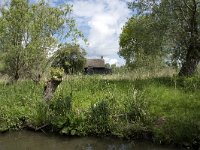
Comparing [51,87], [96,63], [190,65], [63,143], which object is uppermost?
[96,63]

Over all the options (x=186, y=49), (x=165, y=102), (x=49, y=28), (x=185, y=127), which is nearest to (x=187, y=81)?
(x=165, y=102)

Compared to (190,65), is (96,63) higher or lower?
higher

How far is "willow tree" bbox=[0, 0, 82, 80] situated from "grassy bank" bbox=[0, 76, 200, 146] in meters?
11.1

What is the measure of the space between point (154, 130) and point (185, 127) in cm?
108

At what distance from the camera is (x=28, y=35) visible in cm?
3002

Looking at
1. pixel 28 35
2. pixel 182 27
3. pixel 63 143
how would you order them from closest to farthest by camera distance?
pixel 63 143
pixel 182 27
pixel 28 35

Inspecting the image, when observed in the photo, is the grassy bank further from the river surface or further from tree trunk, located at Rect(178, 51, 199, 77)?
tree trunk, located at Rect(178, 51, 199, 77)

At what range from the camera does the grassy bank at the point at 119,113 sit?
12.9 metres

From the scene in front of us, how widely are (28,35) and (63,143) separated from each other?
17912mm

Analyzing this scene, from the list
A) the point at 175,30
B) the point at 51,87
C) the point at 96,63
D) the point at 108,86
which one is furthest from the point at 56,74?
the point at 96,63

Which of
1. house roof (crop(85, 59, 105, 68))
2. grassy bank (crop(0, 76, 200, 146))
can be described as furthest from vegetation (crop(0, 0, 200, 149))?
house roof (crop(85, 59, 105, 68))

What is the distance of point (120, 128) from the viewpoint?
1362 cm

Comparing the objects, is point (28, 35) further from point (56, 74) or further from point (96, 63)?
point (96, 63)

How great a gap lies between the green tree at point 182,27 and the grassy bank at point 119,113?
14.4 ft
